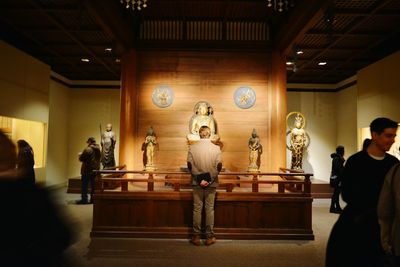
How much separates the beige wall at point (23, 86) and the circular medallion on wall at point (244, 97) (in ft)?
15.8

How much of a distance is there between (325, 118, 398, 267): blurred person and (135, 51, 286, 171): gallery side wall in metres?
4.80

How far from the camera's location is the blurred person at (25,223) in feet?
4.58

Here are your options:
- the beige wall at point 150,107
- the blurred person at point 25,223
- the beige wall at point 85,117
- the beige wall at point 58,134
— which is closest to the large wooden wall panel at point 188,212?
the beige wall at point 150,107

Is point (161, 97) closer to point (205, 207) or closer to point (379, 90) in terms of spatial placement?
point (205, 207)

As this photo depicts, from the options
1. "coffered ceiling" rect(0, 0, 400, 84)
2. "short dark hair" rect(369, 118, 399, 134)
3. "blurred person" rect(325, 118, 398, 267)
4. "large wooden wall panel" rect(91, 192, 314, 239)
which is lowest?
"large wooden wall panel" rect(91, 192, 314, 239)

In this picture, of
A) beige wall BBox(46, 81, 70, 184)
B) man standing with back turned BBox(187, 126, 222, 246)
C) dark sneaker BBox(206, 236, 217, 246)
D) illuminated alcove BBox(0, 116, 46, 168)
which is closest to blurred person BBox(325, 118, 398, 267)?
man standing with back turned BBox(187, 126, 222, 246)

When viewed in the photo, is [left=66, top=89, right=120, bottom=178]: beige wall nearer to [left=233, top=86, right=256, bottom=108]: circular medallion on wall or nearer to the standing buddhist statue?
the standing buddhist statue

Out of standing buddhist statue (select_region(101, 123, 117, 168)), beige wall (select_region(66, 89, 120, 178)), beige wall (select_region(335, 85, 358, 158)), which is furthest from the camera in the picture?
beige wall (select_region(66, 89, 120, 178))

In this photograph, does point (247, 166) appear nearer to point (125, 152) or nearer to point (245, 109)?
point (245, 109)

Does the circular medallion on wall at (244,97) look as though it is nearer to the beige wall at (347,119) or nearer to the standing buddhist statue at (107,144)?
the standing buddhist statue at (107,144)

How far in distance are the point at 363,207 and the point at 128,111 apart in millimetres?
5355

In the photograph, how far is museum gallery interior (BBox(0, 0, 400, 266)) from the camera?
4.46m

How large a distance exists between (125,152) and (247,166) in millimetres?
2598

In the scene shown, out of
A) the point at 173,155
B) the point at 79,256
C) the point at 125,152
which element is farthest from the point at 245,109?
the point at 79,256
